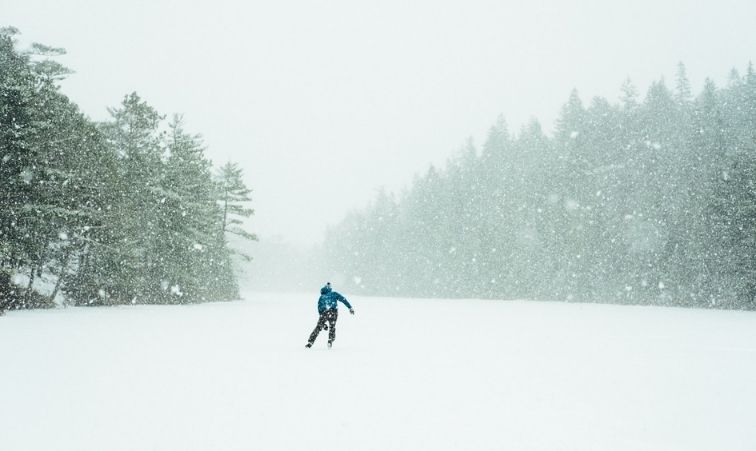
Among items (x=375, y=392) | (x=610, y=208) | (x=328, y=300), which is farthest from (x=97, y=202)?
(x=610, y=208)

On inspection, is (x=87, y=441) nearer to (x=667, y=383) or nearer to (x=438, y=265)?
(x=667, y=383)

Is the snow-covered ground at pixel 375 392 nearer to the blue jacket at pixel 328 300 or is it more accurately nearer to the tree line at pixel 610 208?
the blue jacket at pixel 328 300

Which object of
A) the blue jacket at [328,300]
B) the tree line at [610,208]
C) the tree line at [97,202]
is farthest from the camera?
the tree line at [610,208]

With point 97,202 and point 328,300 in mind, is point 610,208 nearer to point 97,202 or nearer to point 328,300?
point 328,300

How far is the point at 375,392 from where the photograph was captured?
917 centimetres

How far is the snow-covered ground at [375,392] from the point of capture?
6504mm

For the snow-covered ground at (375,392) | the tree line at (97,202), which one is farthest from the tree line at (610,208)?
the tree line at (97,202)

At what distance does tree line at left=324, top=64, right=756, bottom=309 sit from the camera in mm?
34000

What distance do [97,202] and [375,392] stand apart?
25931 mm

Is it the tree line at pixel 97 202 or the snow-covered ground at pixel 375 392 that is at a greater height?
the tree line at pixel 97 202

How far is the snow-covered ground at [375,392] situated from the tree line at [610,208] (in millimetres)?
19453

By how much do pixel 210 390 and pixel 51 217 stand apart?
2140 centimetres

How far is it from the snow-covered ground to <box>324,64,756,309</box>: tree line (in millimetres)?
19453

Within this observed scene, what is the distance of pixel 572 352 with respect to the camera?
1419 cm
